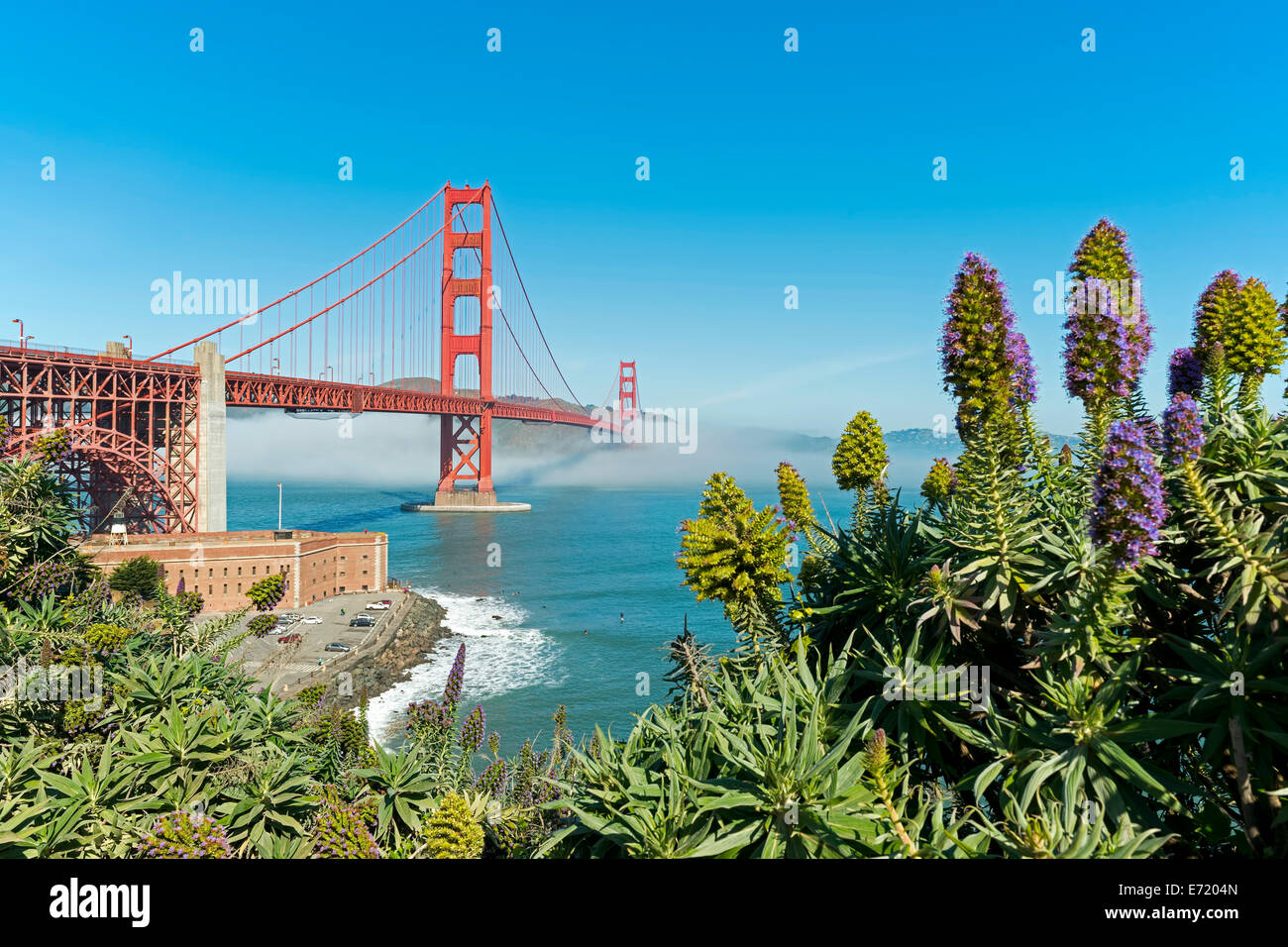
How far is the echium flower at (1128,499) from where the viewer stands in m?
3.63

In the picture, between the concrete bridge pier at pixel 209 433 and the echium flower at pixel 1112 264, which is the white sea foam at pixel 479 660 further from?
the echium flower at pixel 1112 264

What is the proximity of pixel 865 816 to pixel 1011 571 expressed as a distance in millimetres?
2104

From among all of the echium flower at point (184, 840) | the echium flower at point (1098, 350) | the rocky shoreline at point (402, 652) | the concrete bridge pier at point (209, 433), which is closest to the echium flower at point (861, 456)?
the echium flower at point (1098, 350)

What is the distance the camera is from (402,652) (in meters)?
48.3

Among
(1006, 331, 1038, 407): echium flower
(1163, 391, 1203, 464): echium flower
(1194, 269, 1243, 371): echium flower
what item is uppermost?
(1194, 269, 1243, 371): echium flower

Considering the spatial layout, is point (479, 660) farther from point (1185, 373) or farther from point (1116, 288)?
point (1116, 288)

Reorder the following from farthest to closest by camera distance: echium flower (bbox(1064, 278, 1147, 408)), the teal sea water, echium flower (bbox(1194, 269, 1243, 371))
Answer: the teal sea water → echium flower (bbox(1194, 269, 1243, 371)) → echium flower (bbox(1064, 278, 1147, 408))

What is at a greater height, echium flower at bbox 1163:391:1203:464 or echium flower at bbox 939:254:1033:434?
echium flower at bbox 939:254:1033:434

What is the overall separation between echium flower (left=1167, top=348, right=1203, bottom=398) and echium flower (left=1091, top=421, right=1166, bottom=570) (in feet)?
14.1

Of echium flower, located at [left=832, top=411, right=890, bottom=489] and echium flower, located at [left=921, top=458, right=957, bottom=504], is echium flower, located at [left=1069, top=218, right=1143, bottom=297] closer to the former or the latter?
echium flower, located at [left=921, top=458, right=957, bottom=504]

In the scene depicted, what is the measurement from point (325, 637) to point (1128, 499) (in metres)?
52.1

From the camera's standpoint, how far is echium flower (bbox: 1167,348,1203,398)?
Result: 7117 mm

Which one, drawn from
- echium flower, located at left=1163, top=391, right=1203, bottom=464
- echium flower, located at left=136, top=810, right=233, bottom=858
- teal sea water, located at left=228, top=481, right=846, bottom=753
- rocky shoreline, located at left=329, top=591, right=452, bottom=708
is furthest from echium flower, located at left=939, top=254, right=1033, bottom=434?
rocky shoreline, located at left=329, top=591, right=452, bottom=708

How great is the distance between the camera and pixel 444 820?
13.9 feet
